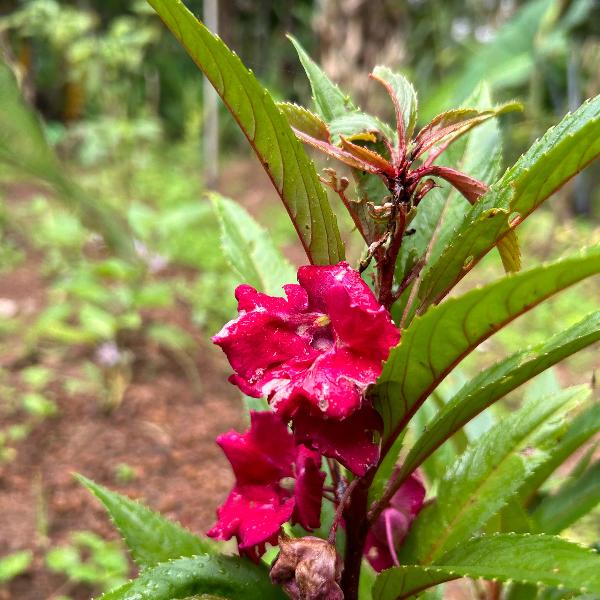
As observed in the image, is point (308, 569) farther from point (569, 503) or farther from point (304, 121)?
point (569, 503)

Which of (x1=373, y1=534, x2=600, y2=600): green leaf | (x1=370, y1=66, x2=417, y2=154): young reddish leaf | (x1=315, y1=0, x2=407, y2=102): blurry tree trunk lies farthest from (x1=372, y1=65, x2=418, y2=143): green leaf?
(x1=315, y1=0, x2=407, y2=102): blurry tree trunk

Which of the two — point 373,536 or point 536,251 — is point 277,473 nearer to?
point 373,536

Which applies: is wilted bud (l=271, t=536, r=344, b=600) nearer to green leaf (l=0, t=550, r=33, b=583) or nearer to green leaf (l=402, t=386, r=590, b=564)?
green leaf (l=402, t=386, r=590, b=564)

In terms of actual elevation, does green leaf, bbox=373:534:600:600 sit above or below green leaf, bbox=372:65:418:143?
below

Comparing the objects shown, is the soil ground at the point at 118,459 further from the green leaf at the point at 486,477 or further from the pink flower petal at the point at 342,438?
the pink flower petal at the point at 342,438

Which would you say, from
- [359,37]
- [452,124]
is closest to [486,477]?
[452,124]

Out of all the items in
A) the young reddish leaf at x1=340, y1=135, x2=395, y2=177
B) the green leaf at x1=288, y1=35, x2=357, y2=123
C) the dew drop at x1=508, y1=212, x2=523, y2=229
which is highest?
the green leaf at x1=288, y1=35, x2=357, y2=123
